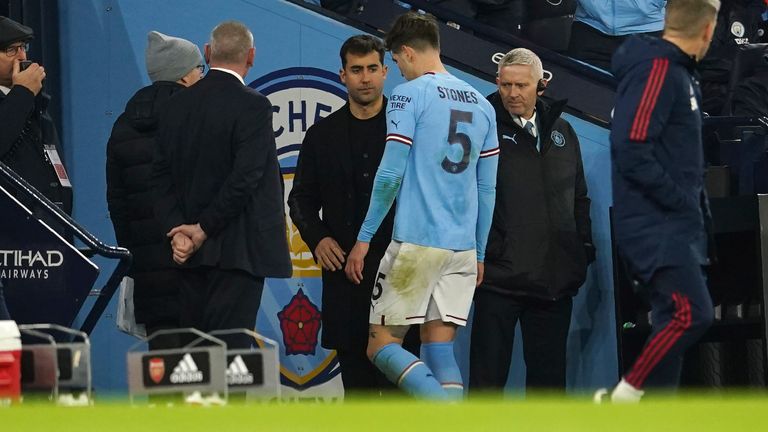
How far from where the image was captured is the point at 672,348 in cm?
561

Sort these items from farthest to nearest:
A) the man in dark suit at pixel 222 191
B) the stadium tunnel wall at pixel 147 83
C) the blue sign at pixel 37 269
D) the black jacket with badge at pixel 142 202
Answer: the stadium tunnel wall at pixel 147 83, the black jacket with badge at pixel 142 202, the blue sign at pixel 37 269, the man in dark suit at pixel 222 191

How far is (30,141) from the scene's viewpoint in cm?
718

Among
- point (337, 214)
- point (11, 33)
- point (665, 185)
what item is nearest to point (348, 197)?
point (337, 214)

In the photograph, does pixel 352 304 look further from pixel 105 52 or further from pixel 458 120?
pixel 105 52

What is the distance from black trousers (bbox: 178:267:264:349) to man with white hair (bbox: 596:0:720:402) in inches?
64.4

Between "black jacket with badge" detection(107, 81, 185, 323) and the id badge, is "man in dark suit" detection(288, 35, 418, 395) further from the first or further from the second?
the id badge

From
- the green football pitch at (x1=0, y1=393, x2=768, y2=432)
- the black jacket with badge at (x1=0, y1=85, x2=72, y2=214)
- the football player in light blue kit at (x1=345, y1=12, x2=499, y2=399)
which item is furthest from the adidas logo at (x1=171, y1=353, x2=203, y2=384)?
the black jacket with badge at (x1=0, y1=85, x2=72, y2=214)

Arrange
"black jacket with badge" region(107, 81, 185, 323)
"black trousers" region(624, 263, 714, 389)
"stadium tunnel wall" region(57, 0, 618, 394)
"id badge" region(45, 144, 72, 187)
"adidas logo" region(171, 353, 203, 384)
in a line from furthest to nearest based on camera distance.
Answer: "stadium tunnel wall" region(57, 0, 618, 394), "id badge" region(45, 144, 72, 187), "black jacket with badge" region(107, 81, 185, 323), "black trousers" region(624, 263, 714, 389), "adidas logo" region(171, 353, 203, 384)

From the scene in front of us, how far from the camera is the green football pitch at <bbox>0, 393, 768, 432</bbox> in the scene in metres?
3.50

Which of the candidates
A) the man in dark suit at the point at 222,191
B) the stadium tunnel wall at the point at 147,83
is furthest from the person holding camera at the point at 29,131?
the stadium tunnel wall at the point at 147,83

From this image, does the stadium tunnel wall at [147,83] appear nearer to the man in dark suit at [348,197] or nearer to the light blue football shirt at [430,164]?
the man in dark suit at [348,197]

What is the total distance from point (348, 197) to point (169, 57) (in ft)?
3.44

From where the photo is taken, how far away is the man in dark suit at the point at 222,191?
6.50m

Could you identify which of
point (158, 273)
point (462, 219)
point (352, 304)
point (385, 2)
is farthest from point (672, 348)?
point (385, 2)
